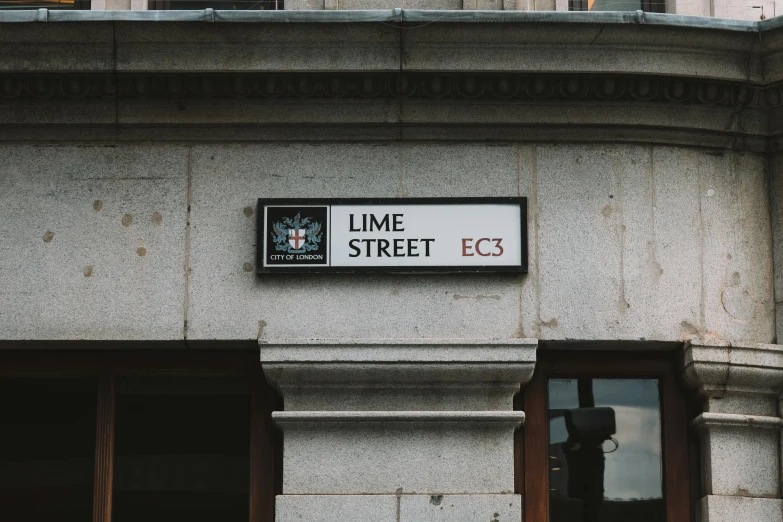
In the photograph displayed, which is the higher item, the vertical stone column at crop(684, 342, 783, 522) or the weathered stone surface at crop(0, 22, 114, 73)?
the weathered stone surface at crop(0, 22, 114, 73)

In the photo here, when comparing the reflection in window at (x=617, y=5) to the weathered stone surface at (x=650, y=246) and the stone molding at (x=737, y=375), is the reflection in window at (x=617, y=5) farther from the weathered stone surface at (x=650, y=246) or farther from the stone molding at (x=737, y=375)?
the stone molding at (x=737, y=375)

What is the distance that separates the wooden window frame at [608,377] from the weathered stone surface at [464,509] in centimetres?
30

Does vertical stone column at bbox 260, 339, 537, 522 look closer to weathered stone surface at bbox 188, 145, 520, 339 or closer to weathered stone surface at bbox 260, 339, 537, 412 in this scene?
weathered stone surface at bbox 260, 339, 537, 412

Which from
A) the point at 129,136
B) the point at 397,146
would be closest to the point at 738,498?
the point at 397,146

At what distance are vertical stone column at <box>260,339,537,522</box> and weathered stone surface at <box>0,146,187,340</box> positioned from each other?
0.97m

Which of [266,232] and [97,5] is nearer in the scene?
[266,232]

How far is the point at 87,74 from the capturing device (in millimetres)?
9453

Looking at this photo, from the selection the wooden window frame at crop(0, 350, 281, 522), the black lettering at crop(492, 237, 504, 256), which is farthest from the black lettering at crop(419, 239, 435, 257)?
the wooden window frame at crop(0, 350, 281, 522)

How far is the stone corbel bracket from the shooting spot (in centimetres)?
899

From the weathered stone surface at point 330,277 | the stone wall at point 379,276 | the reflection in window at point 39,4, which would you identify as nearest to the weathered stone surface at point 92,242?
the stone wall at point 379,276

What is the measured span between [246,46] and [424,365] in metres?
2.50

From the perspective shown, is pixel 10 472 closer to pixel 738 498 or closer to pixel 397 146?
pixel 397 146

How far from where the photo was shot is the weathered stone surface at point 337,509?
350 inches

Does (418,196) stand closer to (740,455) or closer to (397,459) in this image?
(397,459)
